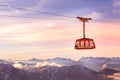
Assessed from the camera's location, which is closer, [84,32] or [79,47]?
Answer: [84,32]

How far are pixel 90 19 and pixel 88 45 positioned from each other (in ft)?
26.7

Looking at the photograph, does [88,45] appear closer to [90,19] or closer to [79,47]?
[79,47]

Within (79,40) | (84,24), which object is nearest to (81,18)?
(84,24)

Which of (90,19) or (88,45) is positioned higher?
(90,19)

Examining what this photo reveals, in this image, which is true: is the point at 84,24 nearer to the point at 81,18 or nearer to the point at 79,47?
the point at 81,18

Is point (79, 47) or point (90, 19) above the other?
point (90, 19)

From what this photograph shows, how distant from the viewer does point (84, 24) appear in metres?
60.7

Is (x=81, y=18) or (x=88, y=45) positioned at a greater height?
(x=81, y=18)

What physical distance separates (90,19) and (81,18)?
173 cm

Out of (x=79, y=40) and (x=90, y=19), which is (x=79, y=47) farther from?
(x=90, y=19)

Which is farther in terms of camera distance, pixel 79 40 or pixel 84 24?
pixel 79 40

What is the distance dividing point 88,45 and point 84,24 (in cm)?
740

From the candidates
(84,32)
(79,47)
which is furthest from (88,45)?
(84,32)

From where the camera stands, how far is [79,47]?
220ft
